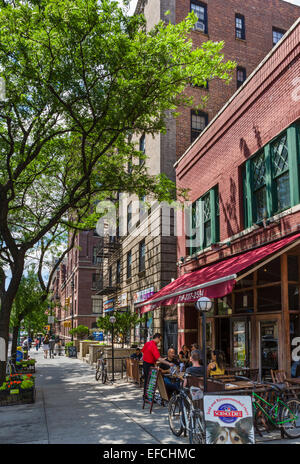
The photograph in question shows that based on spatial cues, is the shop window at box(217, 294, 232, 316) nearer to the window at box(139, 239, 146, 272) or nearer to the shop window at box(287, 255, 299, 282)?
the shop window at box(287, 255, 299, 282)

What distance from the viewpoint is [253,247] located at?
11.8 metres

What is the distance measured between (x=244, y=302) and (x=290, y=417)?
5.63m

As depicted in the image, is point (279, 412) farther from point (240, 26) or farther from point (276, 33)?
point (276, 33)

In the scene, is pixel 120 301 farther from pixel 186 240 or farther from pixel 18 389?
pixel 18 389

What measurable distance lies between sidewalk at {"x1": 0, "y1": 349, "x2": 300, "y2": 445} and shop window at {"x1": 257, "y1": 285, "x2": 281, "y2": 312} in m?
3.88

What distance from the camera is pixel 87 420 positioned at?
29.7 feet

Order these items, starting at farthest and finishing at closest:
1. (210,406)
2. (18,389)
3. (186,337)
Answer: (186,337) < (18,389) < (210,406)

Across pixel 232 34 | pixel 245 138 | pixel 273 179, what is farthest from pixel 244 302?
pixel 232 34

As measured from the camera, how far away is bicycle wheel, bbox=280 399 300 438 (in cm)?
707

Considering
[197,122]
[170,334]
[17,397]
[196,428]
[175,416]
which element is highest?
[197,122]

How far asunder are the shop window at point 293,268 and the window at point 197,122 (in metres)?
11.7

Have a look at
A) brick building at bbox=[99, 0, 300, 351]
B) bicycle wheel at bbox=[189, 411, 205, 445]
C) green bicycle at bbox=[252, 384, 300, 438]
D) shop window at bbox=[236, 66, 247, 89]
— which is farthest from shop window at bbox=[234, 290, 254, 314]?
shop window at bbox=[236, 66, 247, 89]

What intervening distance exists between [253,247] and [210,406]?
648cm
